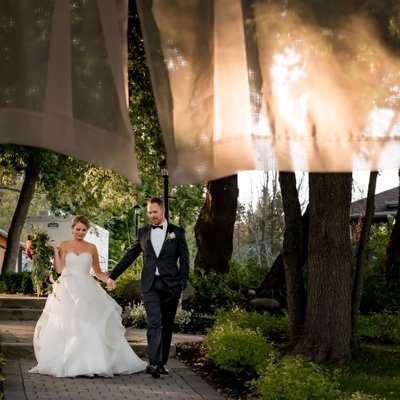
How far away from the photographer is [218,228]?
93.1ft

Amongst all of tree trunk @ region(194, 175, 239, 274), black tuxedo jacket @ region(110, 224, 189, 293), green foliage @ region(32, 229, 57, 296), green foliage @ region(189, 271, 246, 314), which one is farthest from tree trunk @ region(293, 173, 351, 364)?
tree trunk @ region(194, 175, 239, 274)

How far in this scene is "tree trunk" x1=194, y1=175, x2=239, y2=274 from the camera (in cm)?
2818

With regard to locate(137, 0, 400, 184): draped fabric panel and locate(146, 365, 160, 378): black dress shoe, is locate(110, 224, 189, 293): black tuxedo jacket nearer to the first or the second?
locate(146, 365, 160, 378): black dress shoe

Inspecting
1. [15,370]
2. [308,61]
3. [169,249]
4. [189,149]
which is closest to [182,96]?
[189,149]

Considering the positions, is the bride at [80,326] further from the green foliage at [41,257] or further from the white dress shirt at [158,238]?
the green foliage at [41,257]

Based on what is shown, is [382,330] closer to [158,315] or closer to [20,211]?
[158,315]

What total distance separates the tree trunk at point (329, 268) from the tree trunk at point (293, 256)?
2.55 feet

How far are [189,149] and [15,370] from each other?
1023cm

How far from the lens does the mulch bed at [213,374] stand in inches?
429

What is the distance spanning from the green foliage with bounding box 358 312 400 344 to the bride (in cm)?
477

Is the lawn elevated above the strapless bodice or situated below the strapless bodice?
below

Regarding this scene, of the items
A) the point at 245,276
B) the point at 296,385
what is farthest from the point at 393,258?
the point at 296,385

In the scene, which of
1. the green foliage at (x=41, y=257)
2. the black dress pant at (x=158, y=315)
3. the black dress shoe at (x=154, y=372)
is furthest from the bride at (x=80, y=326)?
the green foliage at (x=41, y=257)

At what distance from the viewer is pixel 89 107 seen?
9.11 ft
